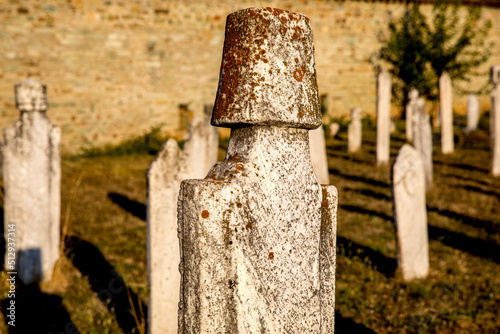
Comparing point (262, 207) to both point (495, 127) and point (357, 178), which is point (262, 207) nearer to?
point (357, 178)

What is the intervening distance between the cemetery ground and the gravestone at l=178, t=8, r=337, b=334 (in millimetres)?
2264

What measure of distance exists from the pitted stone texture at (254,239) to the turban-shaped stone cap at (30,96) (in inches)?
146

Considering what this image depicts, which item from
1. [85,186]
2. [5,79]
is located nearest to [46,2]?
[5,79]

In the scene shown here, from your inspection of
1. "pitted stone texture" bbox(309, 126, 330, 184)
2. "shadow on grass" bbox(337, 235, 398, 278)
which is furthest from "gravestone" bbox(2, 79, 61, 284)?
"pitted stone texture" bbox(309, 126, 330, 184)

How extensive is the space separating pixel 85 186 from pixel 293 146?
362 inches

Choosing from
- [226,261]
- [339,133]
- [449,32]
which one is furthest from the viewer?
[449,32]

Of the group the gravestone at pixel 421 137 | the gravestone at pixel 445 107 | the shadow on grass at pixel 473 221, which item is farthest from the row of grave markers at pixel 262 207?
the gravestone at pixel 445 107

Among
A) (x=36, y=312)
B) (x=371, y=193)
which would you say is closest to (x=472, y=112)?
(x=371, y=193)

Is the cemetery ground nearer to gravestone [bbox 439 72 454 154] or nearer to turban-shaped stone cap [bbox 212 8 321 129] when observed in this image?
gravestone [bbox 439 72 454 154]

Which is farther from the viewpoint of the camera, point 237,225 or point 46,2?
point 46,2

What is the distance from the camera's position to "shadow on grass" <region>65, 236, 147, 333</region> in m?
4.26

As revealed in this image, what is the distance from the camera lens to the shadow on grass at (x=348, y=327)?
153 inches

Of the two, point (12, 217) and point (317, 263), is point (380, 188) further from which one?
point (317, 263)

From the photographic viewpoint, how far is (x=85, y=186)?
9875mm
